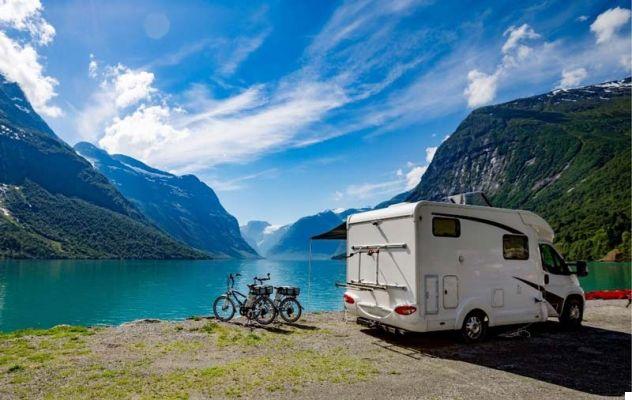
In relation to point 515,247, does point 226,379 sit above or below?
below

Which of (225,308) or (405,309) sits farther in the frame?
(225,308)

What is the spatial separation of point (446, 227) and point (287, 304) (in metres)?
6.11

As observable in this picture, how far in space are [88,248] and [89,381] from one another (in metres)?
207

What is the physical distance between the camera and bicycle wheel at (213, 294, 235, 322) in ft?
45.6

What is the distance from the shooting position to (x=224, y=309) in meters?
13.9

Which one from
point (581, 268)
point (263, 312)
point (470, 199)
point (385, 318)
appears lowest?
point (263, 312)

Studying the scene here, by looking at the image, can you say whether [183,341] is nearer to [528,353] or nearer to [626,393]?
[528,353]

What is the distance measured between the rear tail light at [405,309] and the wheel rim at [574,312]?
22.0 feet

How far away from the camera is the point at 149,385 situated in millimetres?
6965

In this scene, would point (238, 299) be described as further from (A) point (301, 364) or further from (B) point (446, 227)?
(B) point (446, 227)

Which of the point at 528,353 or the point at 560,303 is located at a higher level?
the point at 560,303

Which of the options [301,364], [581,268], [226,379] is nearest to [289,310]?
[301,364]

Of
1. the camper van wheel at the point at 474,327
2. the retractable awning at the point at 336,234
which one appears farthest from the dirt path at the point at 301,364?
the retractable awning at the point at 336,234

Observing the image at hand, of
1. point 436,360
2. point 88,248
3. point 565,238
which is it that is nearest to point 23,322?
point 436,360
